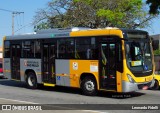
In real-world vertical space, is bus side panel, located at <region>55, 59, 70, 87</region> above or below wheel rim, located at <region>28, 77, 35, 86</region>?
above

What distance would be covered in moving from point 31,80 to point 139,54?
21.4 feet

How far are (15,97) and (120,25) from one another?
67.2ft

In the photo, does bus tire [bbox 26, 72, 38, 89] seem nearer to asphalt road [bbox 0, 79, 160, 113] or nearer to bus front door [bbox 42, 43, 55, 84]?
bus front door [bbox 42, 43, 55, 84]

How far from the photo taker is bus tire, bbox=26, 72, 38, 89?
1912 centimetres

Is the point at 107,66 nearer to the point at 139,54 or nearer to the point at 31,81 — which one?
the point at 139,54

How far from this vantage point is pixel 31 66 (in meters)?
19.1

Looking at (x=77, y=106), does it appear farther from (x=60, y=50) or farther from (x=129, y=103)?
(x=60, y=50)

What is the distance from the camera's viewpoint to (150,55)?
16.1 m

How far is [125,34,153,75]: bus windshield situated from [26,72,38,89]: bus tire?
6122mm

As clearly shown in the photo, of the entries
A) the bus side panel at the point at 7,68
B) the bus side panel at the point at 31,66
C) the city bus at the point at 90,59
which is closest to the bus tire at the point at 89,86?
the city bus at the point at 90,59

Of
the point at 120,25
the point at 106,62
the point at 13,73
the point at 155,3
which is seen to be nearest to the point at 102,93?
the point at 106,62

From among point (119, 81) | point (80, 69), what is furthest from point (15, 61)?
point (119, 81)

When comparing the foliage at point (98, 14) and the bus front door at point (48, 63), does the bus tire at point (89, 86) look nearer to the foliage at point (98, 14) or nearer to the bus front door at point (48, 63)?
the bus front door at point (48, 63)

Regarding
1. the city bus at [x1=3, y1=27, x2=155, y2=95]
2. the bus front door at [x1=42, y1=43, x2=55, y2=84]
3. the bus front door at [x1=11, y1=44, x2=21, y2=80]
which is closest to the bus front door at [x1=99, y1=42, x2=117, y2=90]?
the city bus at [x1=3, y1=27, x2=155, y2=95]
